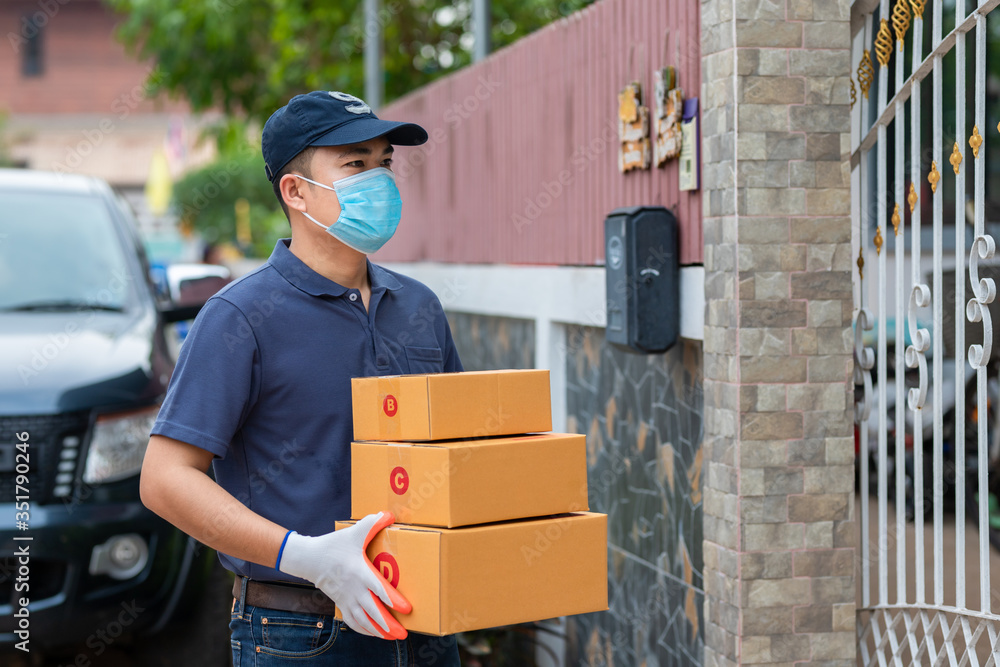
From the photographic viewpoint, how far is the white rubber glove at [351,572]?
7.21ft

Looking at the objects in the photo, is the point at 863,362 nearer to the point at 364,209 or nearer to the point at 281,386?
the point at 364,209

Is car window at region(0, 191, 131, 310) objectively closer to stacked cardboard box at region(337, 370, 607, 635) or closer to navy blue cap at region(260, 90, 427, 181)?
navy blue cap at region(260, 90, 427, 181)

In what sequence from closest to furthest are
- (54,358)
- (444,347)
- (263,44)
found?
(444,347), (54,358), (263,44)

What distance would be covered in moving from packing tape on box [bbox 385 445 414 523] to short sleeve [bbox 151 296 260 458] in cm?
35

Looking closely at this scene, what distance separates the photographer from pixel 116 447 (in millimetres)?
4613

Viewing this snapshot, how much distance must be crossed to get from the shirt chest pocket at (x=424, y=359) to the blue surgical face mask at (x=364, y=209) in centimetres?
27

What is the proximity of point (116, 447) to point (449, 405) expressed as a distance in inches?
110

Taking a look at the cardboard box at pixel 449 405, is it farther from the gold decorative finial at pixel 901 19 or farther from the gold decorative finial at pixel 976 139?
the gold decorative finial at pixel 901 19

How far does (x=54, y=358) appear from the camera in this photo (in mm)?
4645

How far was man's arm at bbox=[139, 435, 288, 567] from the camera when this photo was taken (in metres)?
2.22

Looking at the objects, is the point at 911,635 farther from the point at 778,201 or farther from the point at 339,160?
the point at 339,160

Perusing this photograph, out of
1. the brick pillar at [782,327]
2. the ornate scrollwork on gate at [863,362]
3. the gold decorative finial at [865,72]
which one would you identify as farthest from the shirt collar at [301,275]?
the gold decorative finial at [865,72]

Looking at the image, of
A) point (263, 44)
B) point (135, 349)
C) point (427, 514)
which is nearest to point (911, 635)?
point (427, 514)

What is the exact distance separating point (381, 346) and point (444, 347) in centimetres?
26
